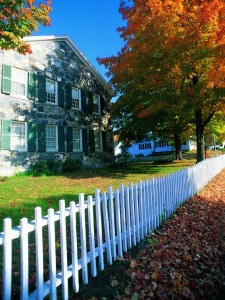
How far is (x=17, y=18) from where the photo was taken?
8344 mm

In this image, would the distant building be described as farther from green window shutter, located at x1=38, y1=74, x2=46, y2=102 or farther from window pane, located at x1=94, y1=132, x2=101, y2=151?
green window shutter, located at x1=38, y1=74, x2=46, y2=102

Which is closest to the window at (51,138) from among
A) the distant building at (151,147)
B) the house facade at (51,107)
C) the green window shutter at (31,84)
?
the house facade at (51,107)

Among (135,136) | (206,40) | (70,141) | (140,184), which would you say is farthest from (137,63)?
Result: (135,136)

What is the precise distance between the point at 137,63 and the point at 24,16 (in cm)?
637

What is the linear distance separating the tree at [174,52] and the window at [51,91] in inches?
196

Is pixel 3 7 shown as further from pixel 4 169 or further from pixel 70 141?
pixel 70 141

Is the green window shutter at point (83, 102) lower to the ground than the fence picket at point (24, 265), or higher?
higher

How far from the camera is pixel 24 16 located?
27.6ft

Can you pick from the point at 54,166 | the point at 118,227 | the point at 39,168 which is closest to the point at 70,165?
the point at 54,166

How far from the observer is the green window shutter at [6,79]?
14438mm

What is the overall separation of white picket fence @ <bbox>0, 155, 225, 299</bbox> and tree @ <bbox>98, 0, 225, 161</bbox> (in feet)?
19.6

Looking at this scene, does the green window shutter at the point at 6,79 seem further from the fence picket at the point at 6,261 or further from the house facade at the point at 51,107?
the fence picket at the point at 6,261

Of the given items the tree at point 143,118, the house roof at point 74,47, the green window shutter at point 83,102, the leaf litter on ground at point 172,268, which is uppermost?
the house roof at point 74,47

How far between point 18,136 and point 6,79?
11.2ft
